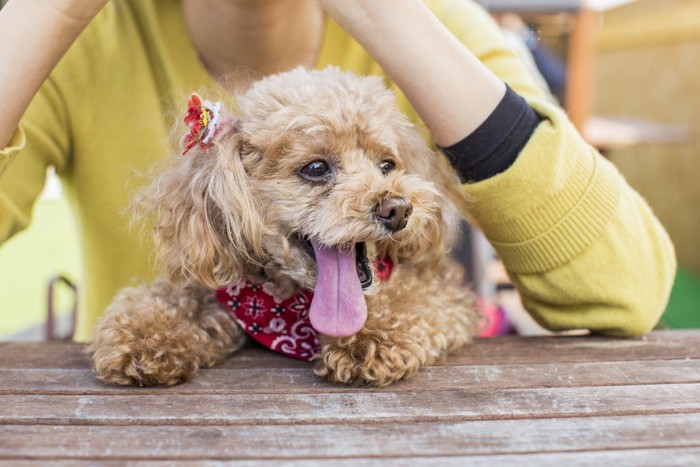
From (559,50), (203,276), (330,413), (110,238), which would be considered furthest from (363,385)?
(559,50)

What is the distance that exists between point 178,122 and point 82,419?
0.67m

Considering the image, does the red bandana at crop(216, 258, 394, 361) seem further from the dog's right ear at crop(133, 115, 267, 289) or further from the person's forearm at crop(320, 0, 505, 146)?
the person's forearm at crop(320, 0, 505, 146)

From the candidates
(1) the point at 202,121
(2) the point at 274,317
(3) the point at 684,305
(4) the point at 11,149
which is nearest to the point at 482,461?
(2) the point at 274,317

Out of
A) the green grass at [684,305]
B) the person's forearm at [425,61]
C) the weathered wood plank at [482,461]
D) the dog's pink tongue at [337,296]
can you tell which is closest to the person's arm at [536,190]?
the person's forearm at [425,61]

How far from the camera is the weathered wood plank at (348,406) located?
3.78 ft

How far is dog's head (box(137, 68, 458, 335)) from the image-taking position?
1.36 m

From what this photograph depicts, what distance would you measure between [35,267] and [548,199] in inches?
227

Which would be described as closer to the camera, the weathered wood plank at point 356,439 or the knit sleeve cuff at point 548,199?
the weathered wood plank at point 356,439

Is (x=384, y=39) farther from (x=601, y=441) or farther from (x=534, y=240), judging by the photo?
(x=601, y=441)

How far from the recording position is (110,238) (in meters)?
1.99

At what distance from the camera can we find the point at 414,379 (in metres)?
1.34

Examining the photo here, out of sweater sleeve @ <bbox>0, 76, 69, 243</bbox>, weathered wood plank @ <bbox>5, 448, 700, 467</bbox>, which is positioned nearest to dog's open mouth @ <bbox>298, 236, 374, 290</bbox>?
weathered wood plank @ <bbox>5, 448, 700, 467</bbox>

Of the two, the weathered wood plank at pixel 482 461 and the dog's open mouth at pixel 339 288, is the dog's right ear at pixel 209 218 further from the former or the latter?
the weathered wood plank at pixel 482 461

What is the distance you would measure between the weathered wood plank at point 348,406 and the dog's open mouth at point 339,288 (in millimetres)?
128
